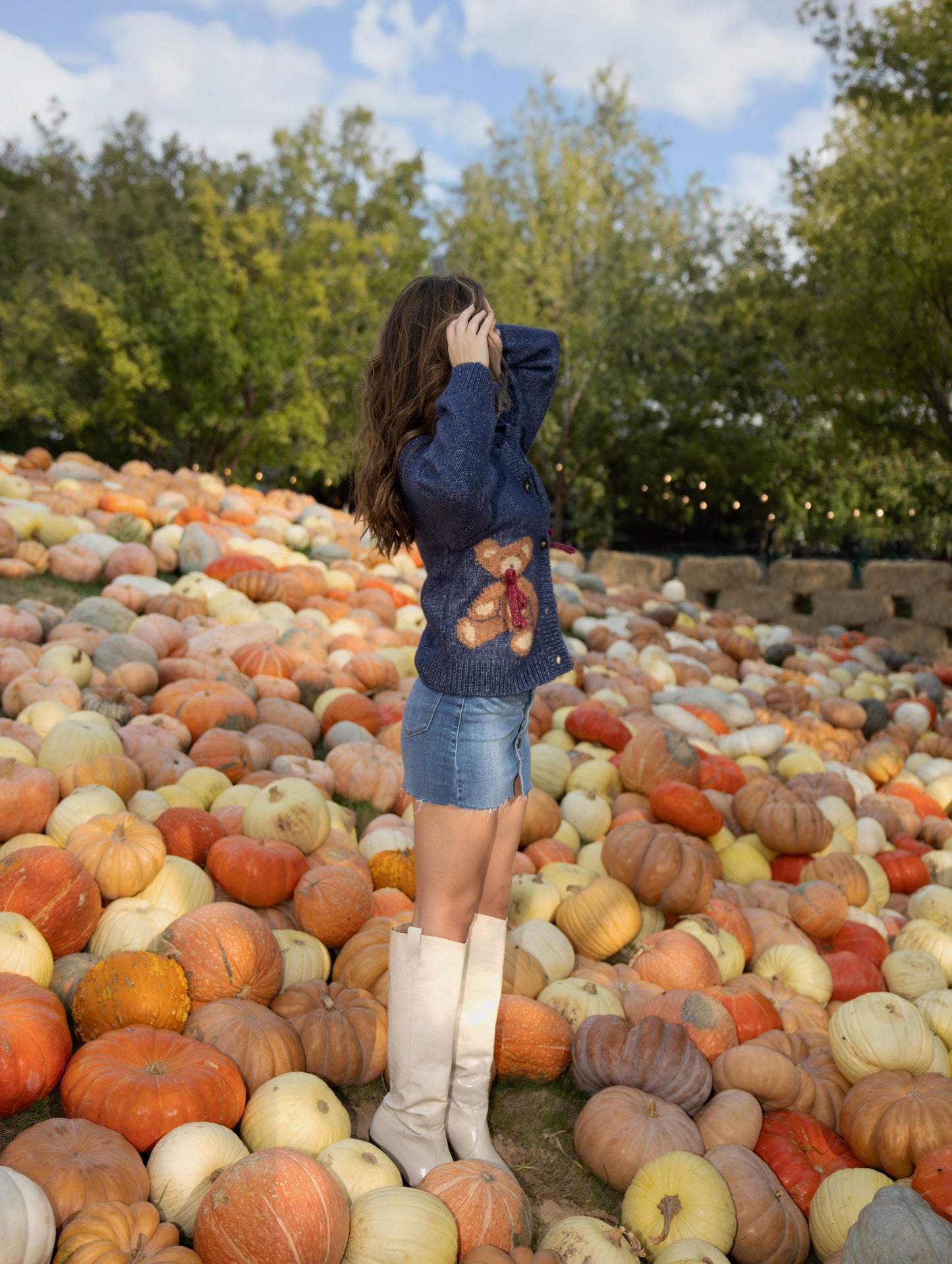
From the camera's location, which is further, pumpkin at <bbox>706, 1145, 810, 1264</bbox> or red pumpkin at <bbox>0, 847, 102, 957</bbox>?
red pumpkin at <bbox>0, 847, 102, 957</bbox>

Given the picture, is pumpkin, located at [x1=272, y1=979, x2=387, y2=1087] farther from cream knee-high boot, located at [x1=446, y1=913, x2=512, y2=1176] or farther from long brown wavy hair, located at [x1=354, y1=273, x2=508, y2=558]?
long brown wavy hair, located at [x1=354, y1=273, x2=508, y2=558]

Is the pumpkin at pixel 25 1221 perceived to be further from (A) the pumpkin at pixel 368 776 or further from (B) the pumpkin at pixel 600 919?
(A) the pumpkin at pixel 368 776

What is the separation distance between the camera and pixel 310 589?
22.3 feet

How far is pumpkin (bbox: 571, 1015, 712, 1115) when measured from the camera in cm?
258

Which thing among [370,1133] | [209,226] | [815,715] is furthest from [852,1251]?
[209,226]

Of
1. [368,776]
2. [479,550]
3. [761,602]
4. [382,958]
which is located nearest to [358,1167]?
[382,958]

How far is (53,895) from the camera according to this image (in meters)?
2.65

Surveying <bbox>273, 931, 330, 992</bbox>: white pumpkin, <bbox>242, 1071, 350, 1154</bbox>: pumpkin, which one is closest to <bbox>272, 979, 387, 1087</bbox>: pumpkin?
<bbox>273, 931, 330, 992</bbox>: white pumpkin

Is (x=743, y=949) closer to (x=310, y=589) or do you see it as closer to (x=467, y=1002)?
(x=467, y=1002)

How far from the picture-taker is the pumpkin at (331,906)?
3.00m

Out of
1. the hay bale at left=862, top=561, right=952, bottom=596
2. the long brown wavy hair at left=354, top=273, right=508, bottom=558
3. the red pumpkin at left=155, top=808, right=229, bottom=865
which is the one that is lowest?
the red pumpkin at left=155, top=808, right=229, bottom=865

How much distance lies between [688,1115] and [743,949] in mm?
955

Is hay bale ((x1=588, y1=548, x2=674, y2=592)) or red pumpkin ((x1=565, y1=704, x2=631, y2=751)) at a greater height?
hay bale ((x1=588, y1=548, x2=674, y2=592))

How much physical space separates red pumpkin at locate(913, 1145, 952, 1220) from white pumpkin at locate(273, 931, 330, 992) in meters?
1.75
